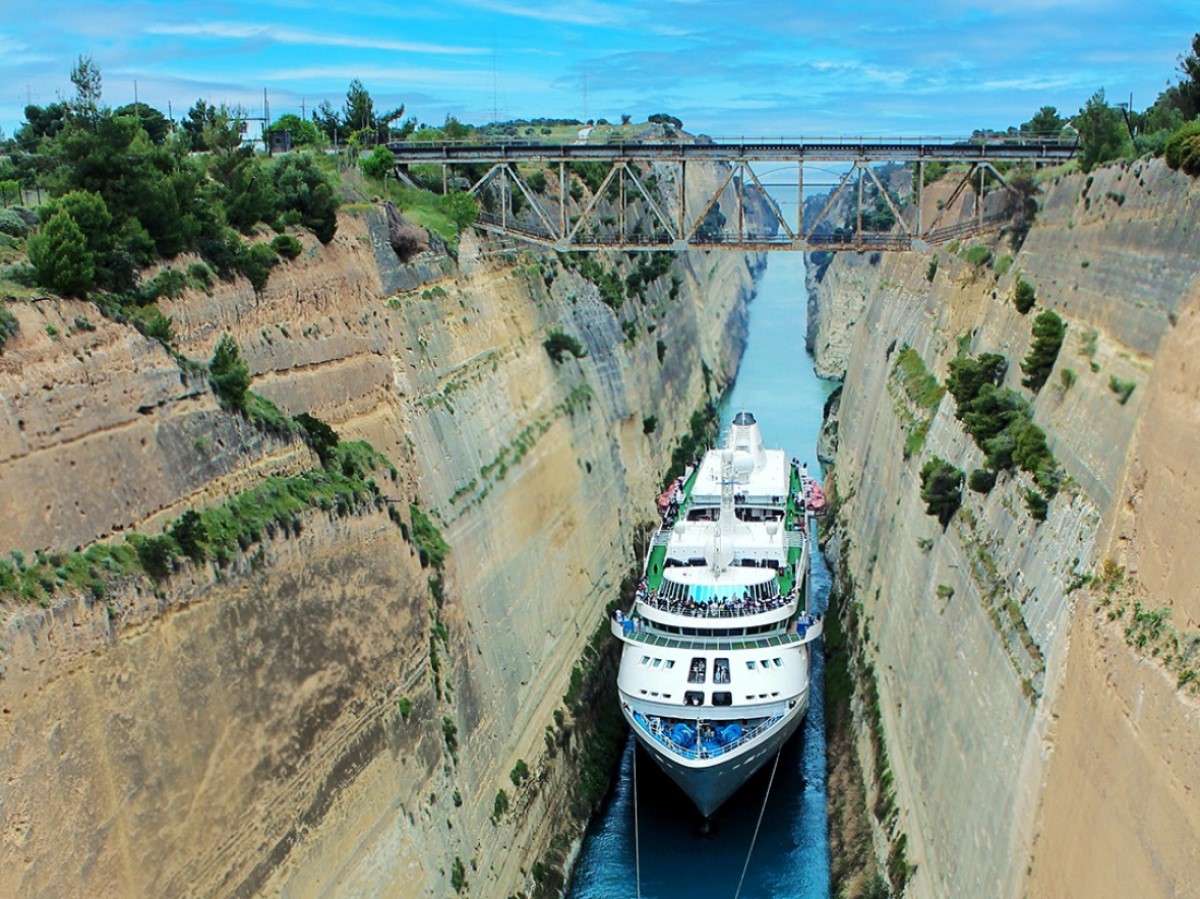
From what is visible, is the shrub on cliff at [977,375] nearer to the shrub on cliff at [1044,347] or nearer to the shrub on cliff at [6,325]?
the shrub on cliff at [1044,347]

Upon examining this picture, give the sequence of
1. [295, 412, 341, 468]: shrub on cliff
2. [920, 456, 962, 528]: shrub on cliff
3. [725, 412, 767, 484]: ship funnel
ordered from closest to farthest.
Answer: [295, 412, 341, 468]: shrub on cliff < [920, 456, 962, 528]: shrub on cliff < [725, 412, 767, 484]: ship funnel

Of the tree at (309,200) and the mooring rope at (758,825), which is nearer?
the tree at (309,200)

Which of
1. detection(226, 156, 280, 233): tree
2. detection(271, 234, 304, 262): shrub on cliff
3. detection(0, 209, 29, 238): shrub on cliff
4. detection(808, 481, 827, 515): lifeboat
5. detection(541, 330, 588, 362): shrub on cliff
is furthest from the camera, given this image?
detection(808, 481, 827, 515): lifeboat

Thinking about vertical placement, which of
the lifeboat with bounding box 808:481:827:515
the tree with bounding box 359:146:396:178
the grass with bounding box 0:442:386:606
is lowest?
the lifeboat with bounding box 808:481:827:515

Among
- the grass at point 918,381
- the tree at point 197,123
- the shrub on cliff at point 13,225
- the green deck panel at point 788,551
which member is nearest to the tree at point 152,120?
the tree at point 197,123

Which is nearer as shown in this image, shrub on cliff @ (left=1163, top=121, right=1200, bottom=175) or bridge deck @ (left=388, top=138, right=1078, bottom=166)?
shrub on cliff @ (left=1163, top=121, right=1200, bottom=175)

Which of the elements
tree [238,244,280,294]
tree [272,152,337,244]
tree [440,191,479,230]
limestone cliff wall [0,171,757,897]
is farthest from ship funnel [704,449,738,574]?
tree [238,244,280,294]

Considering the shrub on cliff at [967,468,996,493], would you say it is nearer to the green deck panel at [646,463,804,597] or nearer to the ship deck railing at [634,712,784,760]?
the ship deck railing at [634,712,784,760]

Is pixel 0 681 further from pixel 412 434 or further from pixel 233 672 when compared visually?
pixel 412 434
